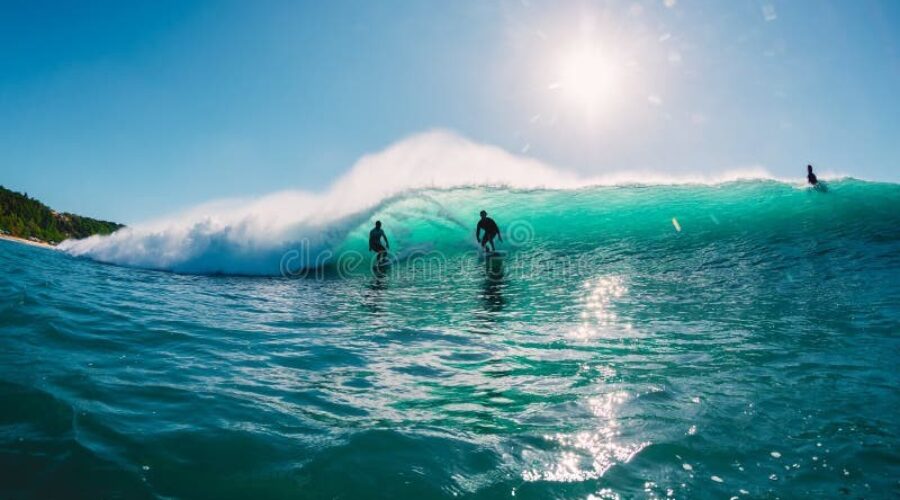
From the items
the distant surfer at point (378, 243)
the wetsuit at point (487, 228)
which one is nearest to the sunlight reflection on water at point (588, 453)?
the wetsuit at point (487, 228)

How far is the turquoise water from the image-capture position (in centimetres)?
213

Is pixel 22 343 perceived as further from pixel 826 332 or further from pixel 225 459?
pixel 826 332

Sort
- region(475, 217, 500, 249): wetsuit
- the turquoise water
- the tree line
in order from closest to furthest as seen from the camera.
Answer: the turquoise water, region(475, 217, 500, 249): wetsuit, the tree line

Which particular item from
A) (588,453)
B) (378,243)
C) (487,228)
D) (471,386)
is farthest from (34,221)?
(588,453)

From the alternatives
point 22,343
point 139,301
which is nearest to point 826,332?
point 22,343

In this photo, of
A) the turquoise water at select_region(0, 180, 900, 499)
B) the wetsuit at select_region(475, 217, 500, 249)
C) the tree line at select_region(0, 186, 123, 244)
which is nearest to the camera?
the turquoise water at select_region(0, 180, 900, 499)

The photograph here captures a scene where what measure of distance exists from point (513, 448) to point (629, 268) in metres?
7.87

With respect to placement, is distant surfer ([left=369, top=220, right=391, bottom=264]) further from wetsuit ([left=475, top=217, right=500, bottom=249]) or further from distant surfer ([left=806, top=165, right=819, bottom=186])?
distant surfer ([left=806, top=165, right=819, bottom=186])

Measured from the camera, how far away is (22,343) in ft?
12.5

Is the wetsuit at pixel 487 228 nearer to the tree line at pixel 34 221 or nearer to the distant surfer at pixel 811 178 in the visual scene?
the distant surfer at pixel 811 178

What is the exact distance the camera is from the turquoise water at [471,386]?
2.13 m

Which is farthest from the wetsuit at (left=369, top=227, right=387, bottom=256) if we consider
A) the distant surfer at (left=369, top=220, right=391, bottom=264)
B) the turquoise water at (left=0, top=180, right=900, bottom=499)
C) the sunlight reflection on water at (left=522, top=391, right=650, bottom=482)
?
the sunlight reflection on water at (left=522, top=391, right=650, bottom=482)

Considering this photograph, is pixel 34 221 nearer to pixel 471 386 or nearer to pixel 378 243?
pixel 378 243

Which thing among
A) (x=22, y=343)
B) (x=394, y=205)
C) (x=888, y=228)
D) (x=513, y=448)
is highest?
(x=394, y=205)
